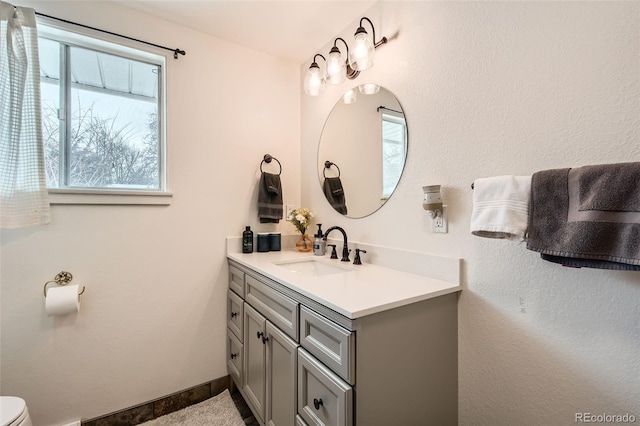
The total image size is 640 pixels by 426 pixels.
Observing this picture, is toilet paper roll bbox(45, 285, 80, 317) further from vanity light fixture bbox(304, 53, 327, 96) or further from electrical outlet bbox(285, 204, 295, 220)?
vanity light fixture bbox(304, 53, 327, 96)

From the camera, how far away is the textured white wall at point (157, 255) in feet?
4.61

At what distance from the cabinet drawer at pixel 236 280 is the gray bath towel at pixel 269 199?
40 centimetres

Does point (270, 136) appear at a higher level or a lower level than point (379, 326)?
higher

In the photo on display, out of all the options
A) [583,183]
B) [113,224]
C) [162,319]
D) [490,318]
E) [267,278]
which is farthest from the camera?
[162,319]

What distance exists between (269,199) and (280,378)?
1126 millimetres

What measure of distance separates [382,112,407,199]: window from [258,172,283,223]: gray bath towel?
81 centimetres

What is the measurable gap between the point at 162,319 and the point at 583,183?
2045 mm

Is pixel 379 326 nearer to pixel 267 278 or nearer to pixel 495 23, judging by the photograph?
pixel 267 278

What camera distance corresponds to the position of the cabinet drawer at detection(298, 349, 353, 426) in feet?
2.84

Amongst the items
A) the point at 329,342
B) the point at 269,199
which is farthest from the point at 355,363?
the point at 269,199

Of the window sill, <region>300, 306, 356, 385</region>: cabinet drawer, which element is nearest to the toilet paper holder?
the window sill

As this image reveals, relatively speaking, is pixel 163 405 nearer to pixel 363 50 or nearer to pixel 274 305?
pixel 274 305

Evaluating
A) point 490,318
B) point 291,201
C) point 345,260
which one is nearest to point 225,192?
point 291,201

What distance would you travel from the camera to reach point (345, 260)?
1.65m
